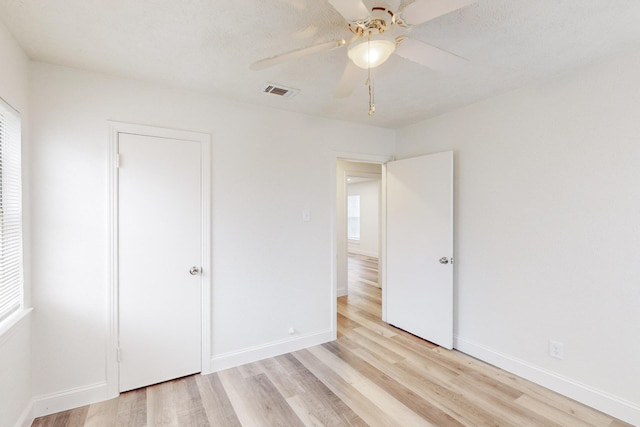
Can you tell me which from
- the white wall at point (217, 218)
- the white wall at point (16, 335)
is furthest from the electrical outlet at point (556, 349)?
the white wall at point (16, 335)

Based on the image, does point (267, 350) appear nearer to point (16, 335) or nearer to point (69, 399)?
point (69, 399)

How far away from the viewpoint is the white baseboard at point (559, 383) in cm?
201

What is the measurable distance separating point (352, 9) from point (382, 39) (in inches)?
8.1

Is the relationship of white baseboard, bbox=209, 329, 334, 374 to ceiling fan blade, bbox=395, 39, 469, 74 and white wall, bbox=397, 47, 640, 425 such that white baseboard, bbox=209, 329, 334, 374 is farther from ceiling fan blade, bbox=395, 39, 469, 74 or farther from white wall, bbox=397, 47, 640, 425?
ceiling fan blade, bbox=395, 39, 469, 74

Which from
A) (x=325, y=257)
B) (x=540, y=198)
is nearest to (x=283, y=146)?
(x=325, y=257)

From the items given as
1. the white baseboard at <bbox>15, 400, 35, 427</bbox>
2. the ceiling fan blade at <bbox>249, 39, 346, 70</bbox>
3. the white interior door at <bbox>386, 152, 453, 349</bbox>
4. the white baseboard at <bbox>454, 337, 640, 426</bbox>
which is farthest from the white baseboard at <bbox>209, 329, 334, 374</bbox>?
the ceiling fan blade at <bbox>249, 39, 346, 70</bbox>

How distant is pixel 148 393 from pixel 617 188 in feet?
12.2

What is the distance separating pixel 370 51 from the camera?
141 centimetres

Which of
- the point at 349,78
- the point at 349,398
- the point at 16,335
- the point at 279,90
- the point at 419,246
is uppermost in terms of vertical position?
the point at 279,90

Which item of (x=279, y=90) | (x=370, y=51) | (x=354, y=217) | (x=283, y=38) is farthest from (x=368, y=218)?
(x=370, y=51)

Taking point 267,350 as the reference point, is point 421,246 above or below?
above

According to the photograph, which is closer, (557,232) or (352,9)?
(352,9)

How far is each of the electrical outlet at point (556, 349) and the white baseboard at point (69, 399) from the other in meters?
3.43

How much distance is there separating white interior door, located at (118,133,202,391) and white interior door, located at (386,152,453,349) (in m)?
2.22
